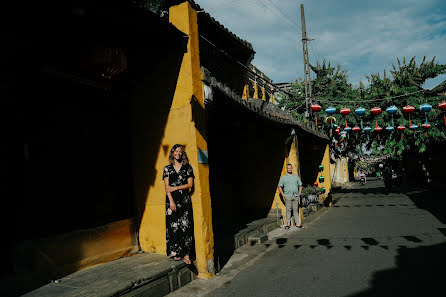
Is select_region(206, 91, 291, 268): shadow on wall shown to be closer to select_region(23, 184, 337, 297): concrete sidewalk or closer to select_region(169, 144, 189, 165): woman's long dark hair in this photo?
select_region(23, 184, 337, 297): concrete sidewalk

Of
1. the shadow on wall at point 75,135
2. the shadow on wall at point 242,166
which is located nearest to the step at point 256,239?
the shadow on wall at point 242,166

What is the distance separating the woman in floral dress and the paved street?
23.7 inches

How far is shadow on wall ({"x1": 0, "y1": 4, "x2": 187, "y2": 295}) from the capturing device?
4.22 m

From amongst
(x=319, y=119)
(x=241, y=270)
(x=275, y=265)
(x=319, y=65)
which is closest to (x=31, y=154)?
(x=241, y=270)

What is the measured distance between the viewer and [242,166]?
10.8m

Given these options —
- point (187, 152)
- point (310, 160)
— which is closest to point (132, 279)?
point (187, 152)

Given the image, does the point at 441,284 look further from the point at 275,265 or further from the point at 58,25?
the point at 58,25

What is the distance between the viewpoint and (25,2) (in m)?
3.54

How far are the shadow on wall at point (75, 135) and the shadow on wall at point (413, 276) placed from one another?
3.89 metres

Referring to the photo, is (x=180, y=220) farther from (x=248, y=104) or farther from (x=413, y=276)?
(x=413, y=276)

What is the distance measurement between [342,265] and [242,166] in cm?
583

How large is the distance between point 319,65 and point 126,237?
20.0 metres

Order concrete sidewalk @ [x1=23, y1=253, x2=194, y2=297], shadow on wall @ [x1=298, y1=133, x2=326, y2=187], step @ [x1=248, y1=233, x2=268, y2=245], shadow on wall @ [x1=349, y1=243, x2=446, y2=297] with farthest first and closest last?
shadow on wall @ [x1=298, y1=133, x2=326, y2=187], step @ [x1=248, y1=233, x2=268, y2=245], shadow on wall @ [x1=349, y1=243, x2=446, y2=297], concrete sidewalk @ [x1=23, y1=253, x2=194, y2=297]

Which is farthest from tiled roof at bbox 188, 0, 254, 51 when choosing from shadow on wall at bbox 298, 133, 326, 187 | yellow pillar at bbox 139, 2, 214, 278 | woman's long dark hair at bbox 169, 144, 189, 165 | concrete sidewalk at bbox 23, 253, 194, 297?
shadow on wall at bbox 298, 133, 326, 187
